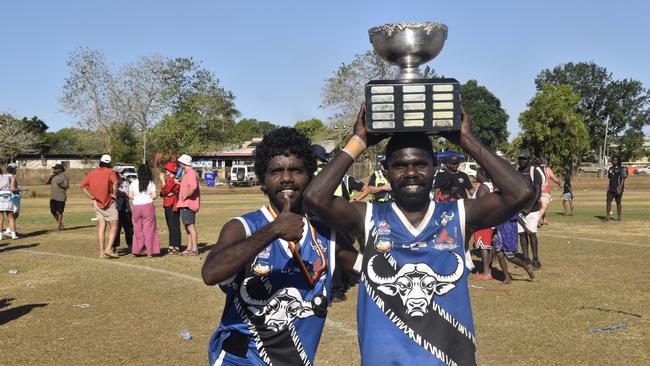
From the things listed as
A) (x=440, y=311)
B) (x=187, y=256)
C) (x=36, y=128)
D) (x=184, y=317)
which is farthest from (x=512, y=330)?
(x=36, y=128)

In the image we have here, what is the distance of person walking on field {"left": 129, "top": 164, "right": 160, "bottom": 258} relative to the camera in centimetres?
1354

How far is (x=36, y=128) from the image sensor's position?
261 ft

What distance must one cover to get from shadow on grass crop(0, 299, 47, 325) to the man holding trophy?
21.7ft

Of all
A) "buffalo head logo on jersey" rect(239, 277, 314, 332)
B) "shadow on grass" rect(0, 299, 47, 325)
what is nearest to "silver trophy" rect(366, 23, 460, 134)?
"buffalo head logo on jersey" rect(239, 277, 314, 332)

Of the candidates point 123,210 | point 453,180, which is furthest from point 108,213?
point 453,180

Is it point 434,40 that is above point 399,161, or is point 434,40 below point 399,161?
above

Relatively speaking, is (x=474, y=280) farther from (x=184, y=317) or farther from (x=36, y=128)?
(x=36, y=128)

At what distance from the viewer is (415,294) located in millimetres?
3188

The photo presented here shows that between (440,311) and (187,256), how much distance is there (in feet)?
37.4

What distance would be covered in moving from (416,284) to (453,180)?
28.3 ft

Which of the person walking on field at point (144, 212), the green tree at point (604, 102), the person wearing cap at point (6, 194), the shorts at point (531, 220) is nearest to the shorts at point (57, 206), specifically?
the person wearing cap at point (6, 194)

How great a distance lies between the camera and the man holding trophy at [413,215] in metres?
3.10

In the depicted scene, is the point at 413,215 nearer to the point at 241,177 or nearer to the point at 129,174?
the point at 129,174

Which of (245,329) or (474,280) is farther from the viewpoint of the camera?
(474,280)
